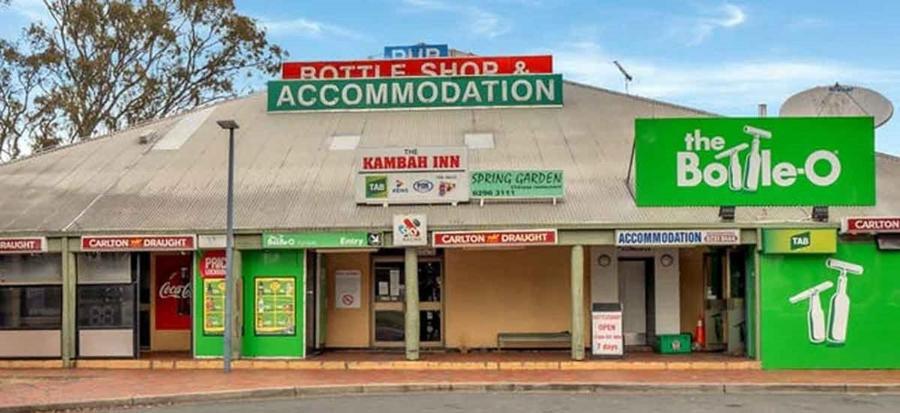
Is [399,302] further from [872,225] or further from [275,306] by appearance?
[872,225]

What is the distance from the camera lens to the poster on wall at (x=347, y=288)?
21.0 metres

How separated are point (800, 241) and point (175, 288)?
12543 mm

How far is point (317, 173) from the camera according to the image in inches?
828

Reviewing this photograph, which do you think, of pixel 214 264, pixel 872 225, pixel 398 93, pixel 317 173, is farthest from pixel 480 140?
pixel 872 225

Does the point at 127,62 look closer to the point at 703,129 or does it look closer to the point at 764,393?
the point at 703,129

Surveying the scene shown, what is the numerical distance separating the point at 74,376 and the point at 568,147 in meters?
11.0

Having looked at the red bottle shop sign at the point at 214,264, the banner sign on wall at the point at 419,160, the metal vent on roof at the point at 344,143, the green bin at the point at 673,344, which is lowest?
the green bin at the point at 673,344

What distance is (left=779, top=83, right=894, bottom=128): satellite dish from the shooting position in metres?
20.9

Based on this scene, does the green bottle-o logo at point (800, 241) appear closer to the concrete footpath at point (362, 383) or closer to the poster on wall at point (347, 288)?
the concrete footpath at point (362, 383)

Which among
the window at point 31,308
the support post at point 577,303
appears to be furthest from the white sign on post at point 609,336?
the window at point 31,308

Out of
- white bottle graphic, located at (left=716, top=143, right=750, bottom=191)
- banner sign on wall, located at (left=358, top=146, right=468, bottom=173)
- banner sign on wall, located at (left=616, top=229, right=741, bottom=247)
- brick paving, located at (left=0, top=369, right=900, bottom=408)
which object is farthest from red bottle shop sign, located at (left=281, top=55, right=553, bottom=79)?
brick paving, located at (left=0, top=369, right=900, bottom=408)

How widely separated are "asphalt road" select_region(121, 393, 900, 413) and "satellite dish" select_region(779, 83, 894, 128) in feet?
25.9

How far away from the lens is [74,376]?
17.1 metres

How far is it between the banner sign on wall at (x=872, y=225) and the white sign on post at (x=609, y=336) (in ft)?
14.1
